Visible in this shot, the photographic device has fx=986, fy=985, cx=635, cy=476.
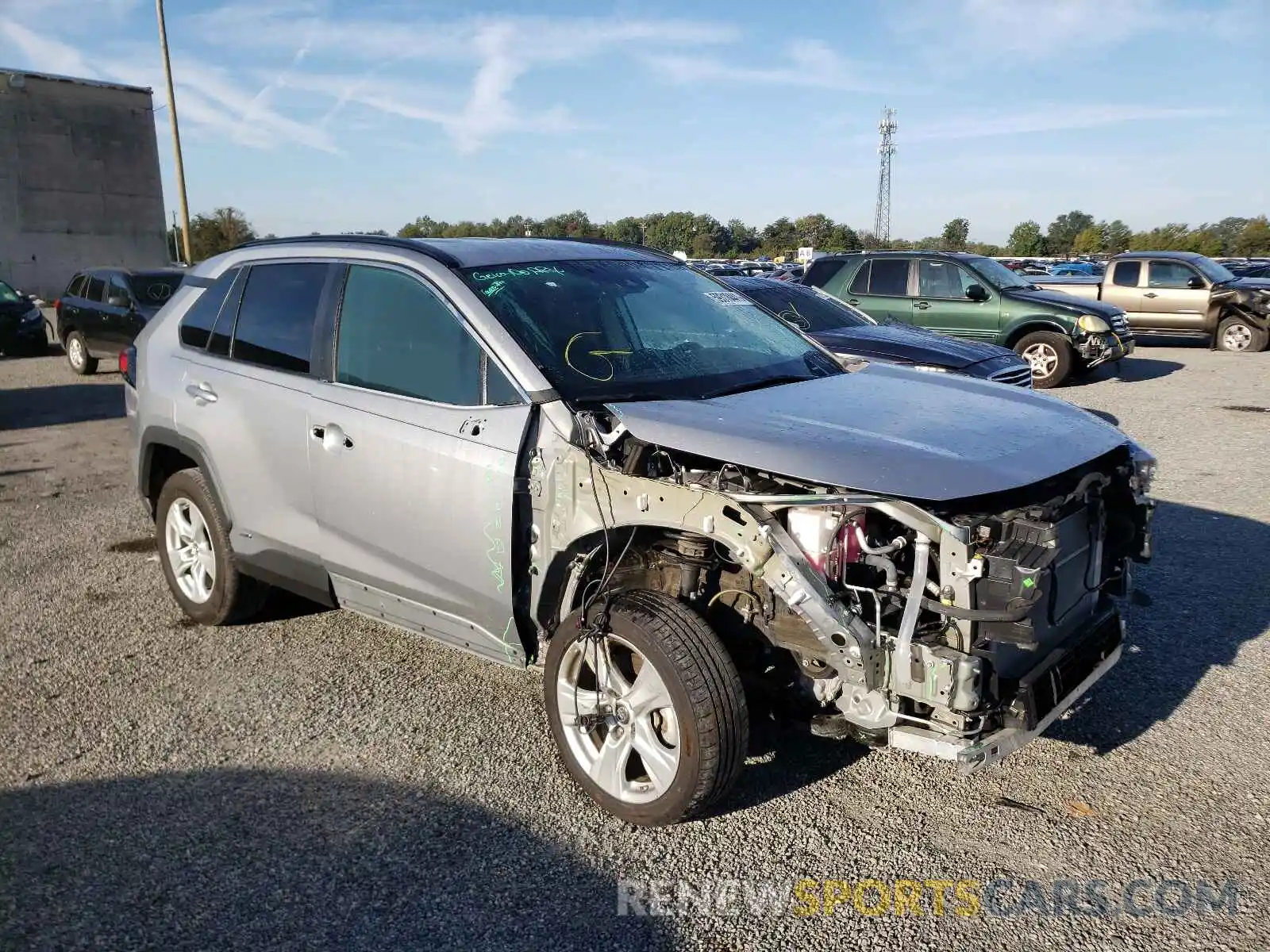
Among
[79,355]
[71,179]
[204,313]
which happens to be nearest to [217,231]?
[71,179]

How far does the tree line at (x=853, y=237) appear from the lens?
152 feet

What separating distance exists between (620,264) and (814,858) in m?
2.66

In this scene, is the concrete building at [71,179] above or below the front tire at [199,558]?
above

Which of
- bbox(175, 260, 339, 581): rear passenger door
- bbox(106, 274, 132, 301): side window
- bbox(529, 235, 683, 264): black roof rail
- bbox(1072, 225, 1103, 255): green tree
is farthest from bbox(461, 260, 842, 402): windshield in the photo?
bbox(1072, 225, 1103, 255): green tree

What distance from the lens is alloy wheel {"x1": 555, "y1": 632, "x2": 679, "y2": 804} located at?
10.6 feet

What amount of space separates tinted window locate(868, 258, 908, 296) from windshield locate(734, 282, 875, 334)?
3348 millimetres

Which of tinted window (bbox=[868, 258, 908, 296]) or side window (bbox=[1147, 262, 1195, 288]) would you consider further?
side window (bbox=[1147, 262, 1195, 288])

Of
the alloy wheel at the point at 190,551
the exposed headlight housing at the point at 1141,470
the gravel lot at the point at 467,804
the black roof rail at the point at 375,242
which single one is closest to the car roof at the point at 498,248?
the black roof rail at the point at 375,242

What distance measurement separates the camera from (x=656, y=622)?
317 centimetres

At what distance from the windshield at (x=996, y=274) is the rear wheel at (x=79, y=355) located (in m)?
13.2

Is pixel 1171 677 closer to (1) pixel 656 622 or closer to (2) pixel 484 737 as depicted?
(1) pixel 656 622

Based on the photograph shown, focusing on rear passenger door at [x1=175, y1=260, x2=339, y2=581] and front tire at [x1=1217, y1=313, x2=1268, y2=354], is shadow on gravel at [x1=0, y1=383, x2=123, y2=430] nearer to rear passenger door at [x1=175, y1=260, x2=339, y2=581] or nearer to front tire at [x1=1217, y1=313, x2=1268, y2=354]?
rear passenger door at [x1=175, y1=260, x2=339, y2=581]

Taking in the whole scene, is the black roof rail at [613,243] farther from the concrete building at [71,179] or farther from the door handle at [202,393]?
the concrete building at [71,179]

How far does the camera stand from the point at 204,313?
500 cm
